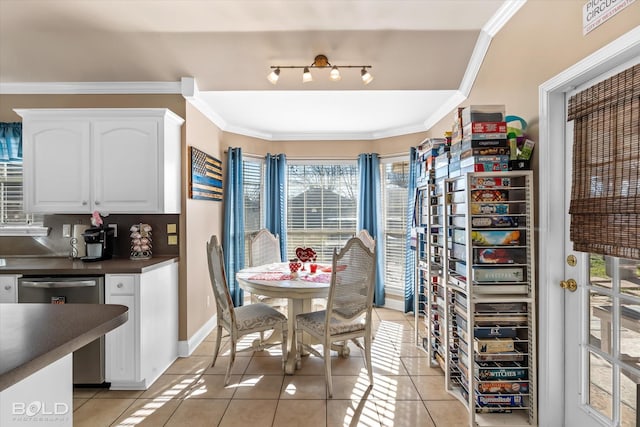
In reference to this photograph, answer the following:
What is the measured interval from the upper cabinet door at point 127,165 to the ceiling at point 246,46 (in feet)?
1.68

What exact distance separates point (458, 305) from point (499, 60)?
1.81 meters

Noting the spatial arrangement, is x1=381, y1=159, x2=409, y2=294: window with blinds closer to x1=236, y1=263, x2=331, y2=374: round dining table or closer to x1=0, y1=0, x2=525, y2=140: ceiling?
x1=0, y1=0, x2=525, y2=140: ceiling

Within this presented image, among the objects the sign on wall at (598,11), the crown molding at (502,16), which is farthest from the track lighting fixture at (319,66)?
the sign on wall at (598,11)

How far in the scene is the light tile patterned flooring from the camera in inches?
85.7

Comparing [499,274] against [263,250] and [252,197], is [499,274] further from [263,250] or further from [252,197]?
[252,197]

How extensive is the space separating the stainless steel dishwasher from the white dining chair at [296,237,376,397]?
1.58m

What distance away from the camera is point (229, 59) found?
2.85 metres

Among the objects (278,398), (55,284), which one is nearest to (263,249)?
(278,398)

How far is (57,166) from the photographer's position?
9.20 ft

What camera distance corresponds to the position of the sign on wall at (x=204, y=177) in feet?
10.8

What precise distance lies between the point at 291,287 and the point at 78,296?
1.59 meters

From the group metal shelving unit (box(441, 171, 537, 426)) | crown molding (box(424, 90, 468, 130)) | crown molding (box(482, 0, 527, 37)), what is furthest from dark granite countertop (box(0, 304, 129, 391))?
crown molding (box(424, 90, 468, 130))

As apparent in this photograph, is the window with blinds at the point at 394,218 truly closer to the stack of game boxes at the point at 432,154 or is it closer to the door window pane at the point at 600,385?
the stack of game boxes at the point at 432,154

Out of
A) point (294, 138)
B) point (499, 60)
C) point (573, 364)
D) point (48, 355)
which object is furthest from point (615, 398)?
point (294, 138)
